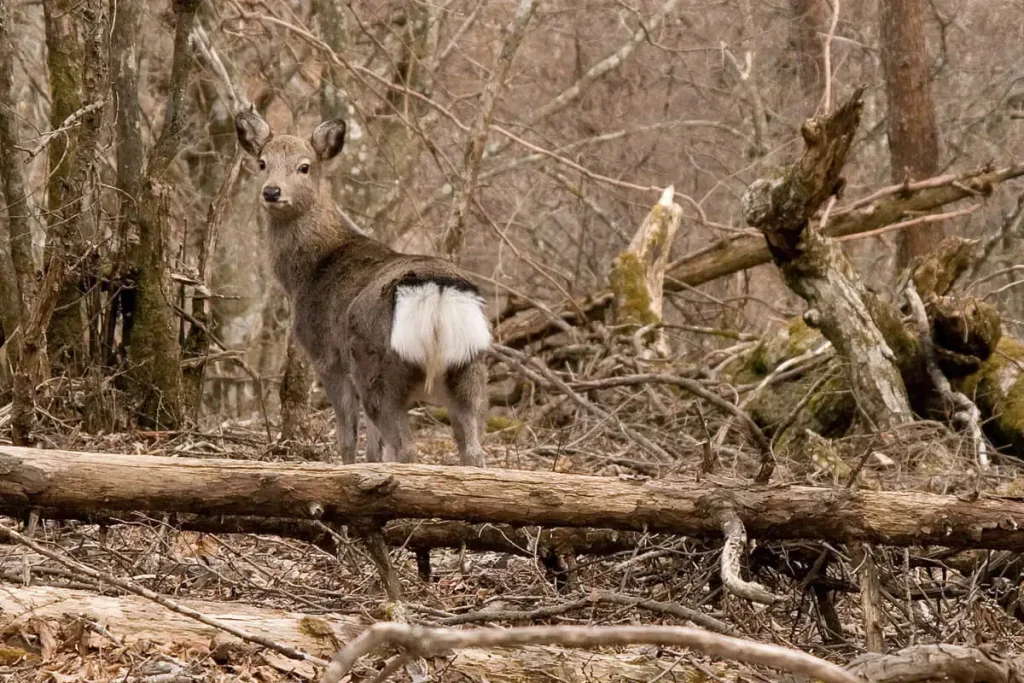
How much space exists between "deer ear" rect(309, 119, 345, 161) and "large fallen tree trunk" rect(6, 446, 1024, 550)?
3969mm

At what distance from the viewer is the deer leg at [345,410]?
24.5 feet

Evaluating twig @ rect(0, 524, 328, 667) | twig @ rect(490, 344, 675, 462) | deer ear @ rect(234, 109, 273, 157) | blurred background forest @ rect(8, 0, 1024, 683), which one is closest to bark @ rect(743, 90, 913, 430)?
blurred background forest @ rect(8, 0, 1024, 683)

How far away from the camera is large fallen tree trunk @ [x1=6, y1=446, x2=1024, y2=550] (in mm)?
4742

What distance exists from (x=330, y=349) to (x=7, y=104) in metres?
2.17

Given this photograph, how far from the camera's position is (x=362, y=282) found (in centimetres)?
740

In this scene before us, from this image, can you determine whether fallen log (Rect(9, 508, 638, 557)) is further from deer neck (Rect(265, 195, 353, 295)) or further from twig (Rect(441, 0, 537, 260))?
twig (Rect(441, 0, 537, 260))

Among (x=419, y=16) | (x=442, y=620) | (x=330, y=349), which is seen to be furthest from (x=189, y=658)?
Answer: (x=419, y=16)

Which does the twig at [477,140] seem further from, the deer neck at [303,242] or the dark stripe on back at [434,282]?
the dark stripe on back at [434,282]

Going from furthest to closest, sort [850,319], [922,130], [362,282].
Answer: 1. [922,130]
2. [850,319]
3. [362,282]

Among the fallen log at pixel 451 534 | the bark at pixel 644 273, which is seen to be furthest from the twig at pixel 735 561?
the bark at pixel 644 273

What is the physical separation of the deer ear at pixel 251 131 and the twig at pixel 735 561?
4.73 m

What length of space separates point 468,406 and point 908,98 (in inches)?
257

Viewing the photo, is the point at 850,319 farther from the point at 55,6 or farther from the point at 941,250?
the point at 55,6

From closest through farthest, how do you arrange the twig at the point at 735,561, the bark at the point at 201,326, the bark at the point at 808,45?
the twig at the point at 735,561
the bark at the point at 201,326
the bark at the point at 808,45
